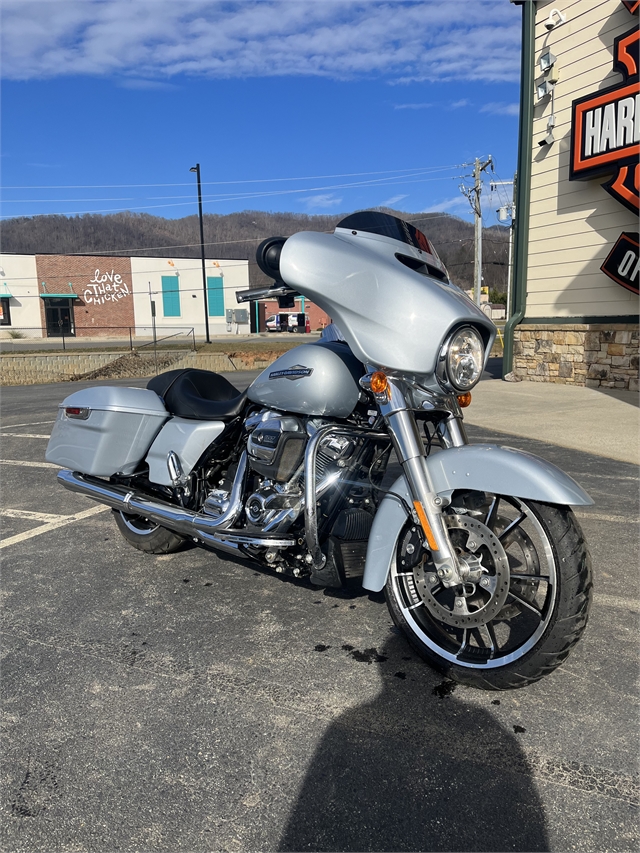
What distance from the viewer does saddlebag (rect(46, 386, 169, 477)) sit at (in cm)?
385

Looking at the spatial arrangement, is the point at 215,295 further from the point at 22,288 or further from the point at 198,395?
the point at 198,395

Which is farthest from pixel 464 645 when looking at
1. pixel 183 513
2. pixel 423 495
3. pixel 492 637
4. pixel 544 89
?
pixel 544 89

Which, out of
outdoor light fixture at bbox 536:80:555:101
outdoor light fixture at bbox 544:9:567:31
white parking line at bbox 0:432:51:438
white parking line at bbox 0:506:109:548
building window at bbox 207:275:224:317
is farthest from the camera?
building window at bbox 207:275:224:317

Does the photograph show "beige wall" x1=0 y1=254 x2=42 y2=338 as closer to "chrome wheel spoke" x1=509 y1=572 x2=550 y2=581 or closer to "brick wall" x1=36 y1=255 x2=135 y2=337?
"brick wall" x1=36 y1=255 x2=135 y2=337

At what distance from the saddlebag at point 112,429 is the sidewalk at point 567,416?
5.08m

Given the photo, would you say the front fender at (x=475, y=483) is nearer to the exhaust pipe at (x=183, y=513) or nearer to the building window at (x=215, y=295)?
the exhaust pipe at (x=183, y=513)

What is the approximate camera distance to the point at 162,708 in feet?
8.30

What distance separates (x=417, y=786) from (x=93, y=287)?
5470cm

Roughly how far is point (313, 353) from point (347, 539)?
0.87m

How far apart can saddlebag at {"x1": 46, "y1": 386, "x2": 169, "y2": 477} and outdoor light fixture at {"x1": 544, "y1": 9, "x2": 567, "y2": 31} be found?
1275 cm

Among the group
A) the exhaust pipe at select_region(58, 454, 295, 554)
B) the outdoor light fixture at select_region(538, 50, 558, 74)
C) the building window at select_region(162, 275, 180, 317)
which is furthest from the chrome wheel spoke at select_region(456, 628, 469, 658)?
the building window at select_region(162, 275, 180, 317)

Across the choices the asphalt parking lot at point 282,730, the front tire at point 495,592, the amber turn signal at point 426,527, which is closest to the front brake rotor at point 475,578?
the front tire at point 495,592

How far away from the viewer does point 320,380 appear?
2.91 metres

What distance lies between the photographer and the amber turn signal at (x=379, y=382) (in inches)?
104
